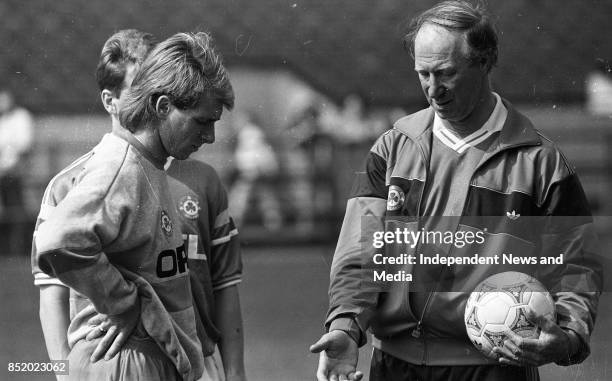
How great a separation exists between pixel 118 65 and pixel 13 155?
4.07ft

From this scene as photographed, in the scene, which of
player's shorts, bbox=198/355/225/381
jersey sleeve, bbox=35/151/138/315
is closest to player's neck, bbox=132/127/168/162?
jersey sleeve, bbox=35/151/138/315

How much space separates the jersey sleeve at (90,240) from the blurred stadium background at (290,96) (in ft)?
3.04

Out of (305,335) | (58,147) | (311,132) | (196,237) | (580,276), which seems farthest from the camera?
(311,132)

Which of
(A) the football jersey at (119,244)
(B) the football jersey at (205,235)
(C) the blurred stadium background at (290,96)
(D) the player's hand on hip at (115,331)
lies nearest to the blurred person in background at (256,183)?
(C) the blurred stadium background at (290,96)

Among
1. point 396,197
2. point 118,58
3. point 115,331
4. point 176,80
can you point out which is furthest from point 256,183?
point 115,331

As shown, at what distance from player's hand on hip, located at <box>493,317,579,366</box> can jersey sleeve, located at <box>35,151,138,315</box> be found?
83 cm

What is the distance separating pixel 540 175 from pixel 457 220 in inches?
8.3

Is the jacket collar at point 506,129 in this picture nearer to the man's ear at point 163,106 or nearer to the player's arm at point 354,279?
the player's arm at point 354,279

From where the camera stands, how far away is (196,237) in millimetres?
2398

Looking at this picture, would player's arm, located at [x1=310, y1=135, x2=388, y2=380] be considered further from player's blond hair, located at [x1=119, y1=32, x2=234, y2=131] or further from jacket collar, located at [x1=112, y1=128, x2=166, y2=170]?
jacket collar, located at [x1=112, y1=128, x2=166, y2=170]

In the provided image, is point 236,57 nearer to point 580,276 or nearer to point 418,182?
point 418,182

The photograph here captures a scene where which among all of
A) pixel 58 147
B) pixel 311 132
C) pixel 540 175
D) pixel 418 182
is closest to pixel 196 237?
pixel 418 182

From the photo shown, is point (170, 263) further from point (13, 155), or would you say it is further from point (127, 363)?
point (13, 155)

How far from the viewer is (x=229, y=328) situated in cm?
246
